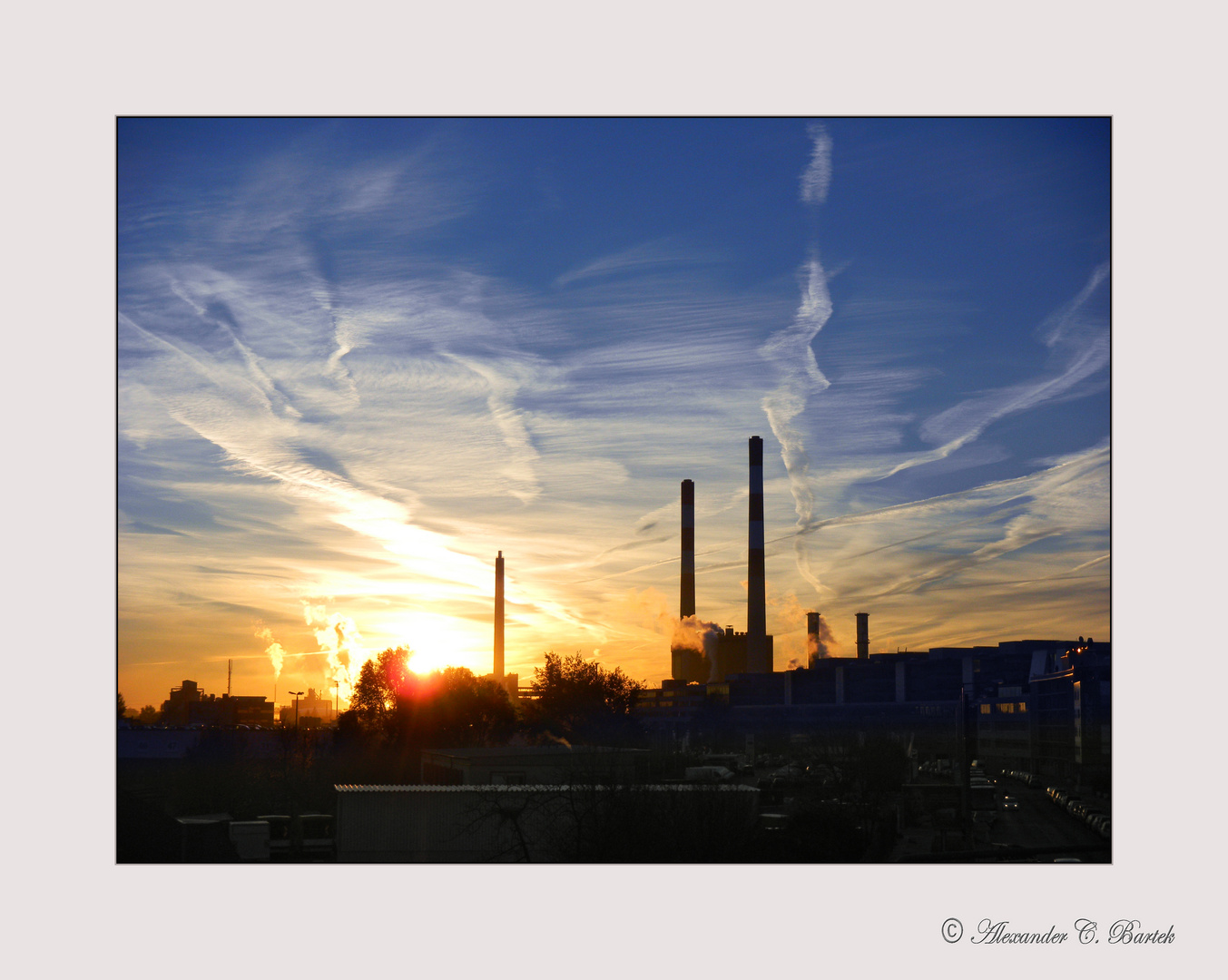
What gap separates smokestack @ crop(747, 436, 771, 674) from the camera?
47875 mm

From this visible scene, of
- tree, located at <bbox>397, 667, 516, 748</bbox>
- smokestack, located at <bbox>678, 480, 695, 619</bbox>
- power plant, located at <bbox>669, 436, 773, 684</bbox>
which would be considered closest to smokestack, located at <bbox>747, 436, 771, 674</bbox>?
power plant, located at <bbox>669, 436, 773, 684</bbox>

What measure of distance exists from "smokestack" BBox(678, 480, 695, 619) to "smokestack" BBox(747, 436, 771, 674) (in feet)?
9.30

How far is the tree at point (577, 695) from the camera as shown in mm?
59156

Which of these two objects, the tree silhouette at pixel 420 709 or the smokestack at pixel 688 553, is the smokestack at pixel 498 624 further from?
the smokestack at pixel 688 553

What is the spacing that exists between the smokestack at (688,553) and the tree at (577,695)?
20.5 ft

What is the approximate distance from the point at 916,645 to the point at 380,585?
29.2m

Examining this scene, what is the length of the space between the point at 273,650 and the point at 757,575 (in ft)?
77.7

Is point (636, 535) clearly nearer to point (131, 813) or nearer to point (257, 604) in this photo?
point (257, 604)

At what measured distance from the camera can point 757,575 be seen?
51.8 meters

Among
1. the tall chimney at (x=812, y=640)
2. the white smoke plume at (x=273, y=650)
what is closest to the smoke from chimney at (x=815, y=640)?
the tall chimney at (x=812, y=640)

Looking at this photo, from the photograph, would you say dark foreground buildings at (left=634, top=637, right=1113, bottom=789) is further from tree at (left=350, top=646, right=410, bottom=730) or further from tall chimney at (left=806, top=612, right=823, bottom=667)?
tree at (left=350, top=646, right=410, bottom=730)

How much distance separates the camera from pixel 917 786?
99.8 ft
